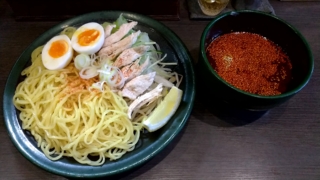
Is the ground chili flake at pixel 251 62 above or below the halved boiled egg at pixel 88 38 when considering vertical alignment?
below

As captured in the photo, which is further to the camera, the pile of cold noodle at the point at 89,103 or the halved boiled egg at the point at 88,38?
the halved boiled egg at the point at 88,38

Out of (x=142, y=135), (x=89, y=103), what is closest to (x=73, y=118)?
(x=89, y=103)

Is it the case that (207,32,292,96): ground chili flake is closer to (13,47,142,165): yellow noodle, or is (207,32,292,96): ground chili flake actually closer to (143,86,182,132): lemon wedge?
(143,86,182,132): lemon wedge

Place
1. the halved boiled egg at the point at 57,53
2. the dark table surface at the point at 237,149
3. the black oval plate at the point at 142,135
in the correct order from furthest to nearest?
the halved boiled egg at the point at 57,53
the dark table surface at the point at 237,149
the black oval plate at the point at 142,135

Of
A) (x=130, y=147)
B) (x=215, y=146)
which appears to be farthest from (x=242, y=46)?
(x=130, y=147)

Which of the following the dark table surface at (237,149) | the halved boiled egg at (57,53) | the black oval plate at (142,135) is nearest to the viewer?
the black oval plate at (142,135)

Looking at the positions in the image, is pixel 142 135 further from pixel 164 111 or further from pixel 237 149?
pixel 237 149

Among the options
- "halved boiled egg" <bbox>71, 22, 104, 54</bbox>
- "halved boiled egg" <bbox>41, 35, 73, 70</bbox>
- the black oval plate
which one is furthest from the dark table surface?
"halved boiled egg" <bbox>71, 22, 104, 54</bbox>

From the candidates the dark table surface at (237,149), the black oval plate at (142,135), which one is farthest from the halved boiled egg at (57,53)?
the dark table surface at (237,149)

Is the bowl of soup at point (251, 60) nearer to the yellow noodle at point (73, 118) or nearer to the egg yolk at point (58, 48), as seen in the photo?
the yellow noodle at point (73, 118)
